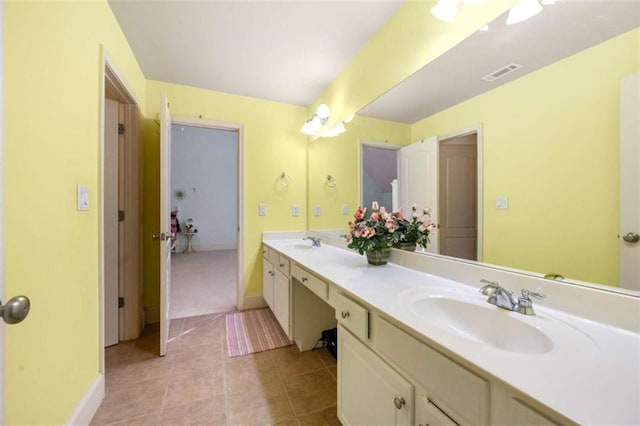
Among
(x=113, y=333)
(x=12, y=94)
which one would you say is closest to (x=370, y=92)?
(x=12, y=94)

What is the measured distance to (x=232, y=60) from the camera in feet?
7.07

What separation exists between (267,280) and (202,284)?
1.77 metres

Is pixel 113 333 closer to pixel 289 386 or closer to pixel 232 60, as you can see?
pixel 289 386

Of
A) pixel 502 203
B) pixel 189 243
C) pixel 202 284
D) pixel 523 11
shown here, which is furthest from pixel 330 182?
pixel 189 243

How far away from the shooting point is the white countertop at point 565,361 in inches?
17.4

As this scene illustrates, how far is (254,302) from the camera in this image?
282cm

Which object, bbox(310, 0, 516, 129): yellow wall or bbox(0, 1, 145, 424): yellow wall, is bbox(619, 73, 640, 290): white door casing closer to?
bbox(310, 0, 516, 129): yellow wall

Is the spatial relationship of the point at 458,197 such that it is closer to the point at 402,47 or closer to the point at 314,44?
the point at 402,47

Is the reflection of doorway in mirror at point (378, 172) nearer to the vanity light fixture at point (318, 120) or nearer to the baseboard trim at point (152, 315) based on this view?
the vanity light fixture at point (318, 120)

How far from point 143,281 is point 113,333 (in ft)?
1.59

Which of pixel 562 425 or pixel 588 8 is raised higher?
Result: pixel 588 8

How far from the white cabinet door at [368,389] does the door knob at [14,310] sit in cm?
101

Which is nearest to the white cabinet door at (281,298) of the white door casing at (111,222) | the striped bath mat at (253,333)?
the striped bath mat at (253,333)

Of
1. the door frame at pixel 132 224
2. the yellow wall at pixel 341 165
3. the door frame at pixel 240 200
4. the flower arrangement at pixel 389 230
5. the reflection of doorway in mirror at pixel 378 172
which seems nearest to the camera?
the flower arrangement at pixel 389 230
